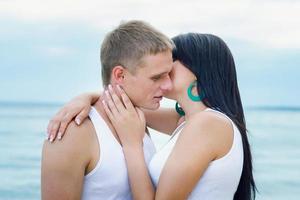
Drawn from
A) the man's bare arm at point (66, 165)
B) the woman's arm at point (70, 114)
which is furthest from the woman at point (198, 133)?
the man's bare arm at point (66, 165)

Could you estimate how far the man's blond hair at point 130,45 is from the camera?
280 centimetres

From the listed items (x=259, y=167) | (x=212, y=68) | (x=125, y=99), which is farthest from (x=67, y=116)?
(x=259, y=167)

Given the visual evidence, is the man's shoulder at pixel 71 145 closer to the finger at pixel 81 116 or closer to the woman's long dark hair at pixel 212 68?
the finger at pixel 81 116

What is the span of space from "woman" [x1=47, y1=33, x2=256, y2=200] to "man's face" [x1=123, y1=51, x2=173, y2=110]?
2.1 inches

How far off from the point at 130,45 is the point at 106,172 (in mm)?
579

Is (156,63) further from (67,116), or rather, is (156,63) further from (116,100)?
(67,116)

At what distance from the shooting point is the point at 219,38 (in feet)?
9.73

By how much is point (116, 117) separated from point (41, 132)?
21.1 m

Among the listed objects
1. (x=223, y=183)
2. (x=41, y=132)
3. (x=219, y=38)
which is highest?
(x=219, y=38)

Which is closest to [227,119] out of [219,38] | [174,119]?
[219,38]

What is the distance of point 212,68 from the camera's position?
290 centimetres

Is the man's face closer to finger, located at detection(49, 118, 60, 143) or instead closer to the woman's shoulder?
the woman's shoulder

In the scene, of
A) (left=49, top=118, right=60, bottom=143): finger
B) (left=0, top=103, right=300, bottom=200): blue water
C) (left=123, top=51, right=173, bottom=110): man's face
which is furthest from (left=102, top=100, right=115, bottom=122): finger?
(left=0, top=103, right=300, bottom=200): blue water

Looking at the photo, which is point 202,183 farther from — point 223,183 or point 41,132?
point 41,132
